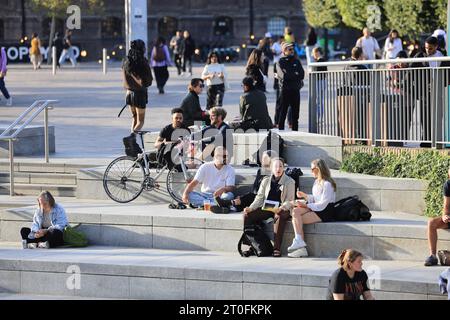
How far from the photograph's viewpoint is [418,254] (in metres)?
15.9

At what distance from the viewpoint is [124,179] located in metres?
18.9

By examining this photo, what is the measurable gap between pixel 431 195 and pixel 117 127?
10.3 meters

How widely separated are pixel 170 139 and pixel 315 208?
3.25 metres

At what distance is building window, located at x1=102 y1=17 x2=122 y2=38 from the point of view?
69875 millimetres

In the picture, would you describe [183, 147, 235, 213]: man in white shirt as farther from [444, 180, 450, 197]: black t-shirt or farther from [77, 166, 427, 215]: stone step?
[444, 180, 450, 197]: black t-shirt

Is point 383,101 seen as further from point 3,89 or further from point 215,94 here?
point 3,89

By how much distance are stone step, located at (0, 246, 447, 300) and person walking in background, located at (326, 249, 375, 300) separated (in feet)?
2.95

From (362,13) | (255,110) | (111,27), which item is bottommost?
(255,110)

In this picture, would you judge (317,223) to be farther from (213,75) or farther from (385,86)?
(213,75)

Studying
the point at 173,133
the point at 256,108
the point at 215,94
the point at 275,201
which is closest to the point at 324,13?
the point at 215,94

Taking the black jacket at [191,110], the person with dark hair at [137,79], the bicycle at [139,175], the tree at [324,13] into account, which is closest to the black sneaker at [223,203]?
the bicycle at [139,175]

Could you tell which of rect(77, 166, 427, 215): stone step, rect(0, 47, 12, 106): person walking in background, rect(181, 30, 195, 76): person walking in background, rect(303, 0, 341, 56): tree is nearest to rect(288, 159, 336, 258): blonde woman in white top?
rect(77, 166, 427, 215): stone step

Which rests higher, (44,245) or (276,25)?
(276,25)

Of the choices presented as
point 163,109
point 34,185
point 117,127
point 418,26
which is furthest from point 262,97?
point 418,26
